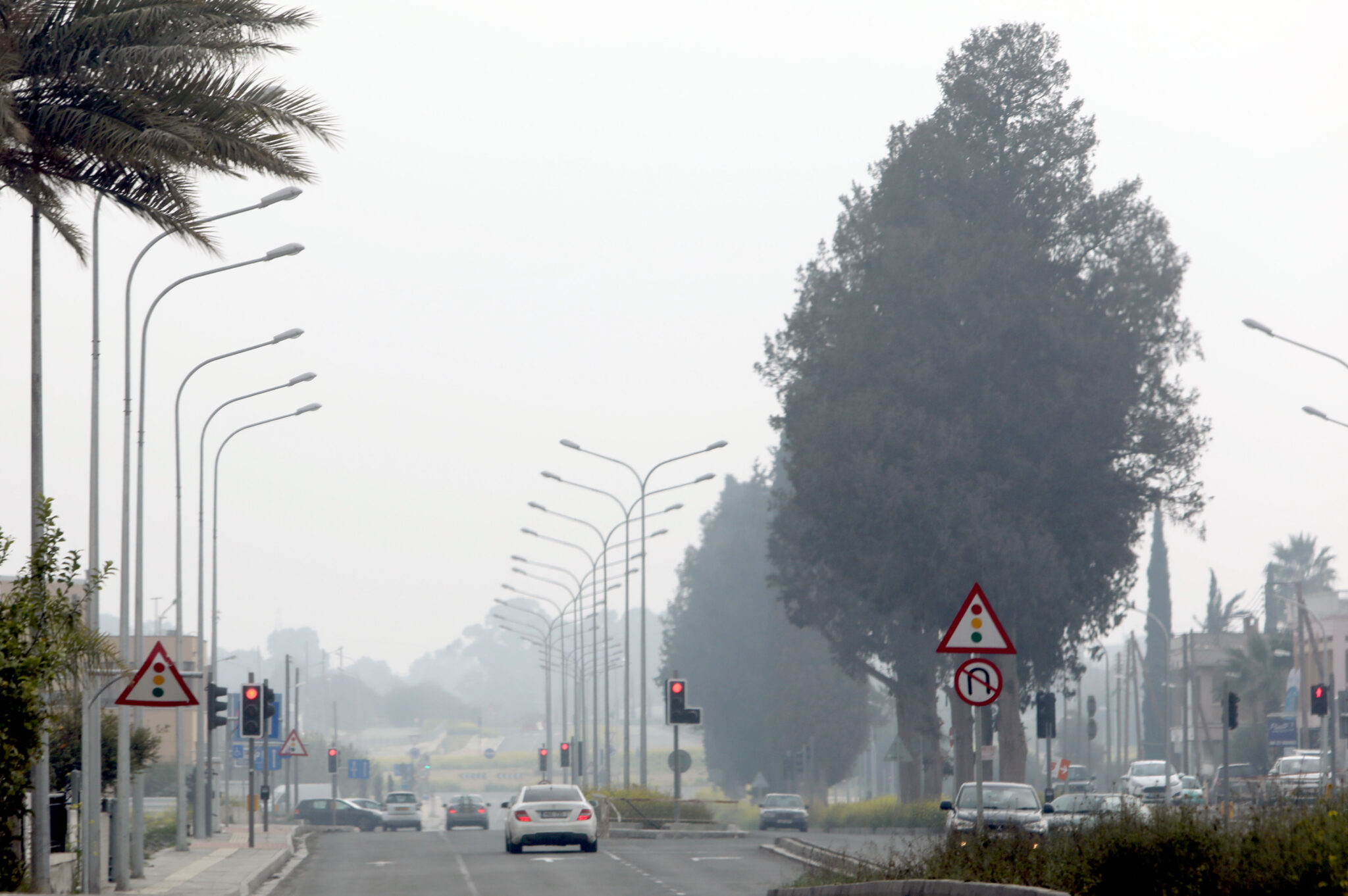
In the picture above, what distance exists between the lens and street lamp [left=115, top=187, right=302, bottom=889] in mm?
23281

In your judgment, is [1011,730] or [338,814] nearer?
[1011,730]

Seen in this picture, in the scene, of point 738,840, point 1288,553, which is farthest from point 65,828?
point 1288,553

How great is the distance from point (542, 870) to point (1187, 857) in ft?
56.9

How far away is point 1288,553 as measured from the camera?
416 feet

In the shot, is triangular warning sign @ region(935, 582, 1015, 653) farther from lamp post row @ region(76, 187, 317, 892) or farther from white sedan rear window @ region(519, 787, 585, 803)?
white sedan rear window @ region(519, 787, 585, 803)

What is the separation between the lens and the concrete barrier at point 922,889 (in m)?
13.7

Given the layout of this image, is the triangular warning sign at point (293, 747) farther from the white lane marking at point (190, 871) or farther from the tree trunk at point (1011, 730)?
the tree trunk at point (1011, 730)

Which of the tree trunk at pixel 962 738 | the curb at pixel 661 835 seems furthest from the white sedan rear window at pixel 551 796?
the tree trunk at pixel 962 738

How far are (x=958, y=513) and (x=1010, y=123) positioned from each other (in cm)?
1135

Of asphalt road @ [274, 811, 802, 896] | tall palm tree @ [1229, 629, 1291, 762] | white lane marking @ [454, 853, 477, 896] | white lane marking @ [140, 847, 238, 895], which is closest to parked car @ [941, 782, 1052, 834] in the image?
asphalt road @ [274, 811, 802, 896]

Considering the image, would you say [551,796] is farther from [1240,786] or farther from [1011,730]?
[1240,786]

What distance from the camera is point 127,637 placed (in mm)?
28766

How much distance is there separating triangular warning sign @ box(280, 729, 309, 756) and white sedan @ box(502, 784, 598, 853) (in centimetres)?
1430

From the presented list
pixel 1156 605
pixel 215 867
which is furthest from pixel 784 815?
pixel 1156 605
